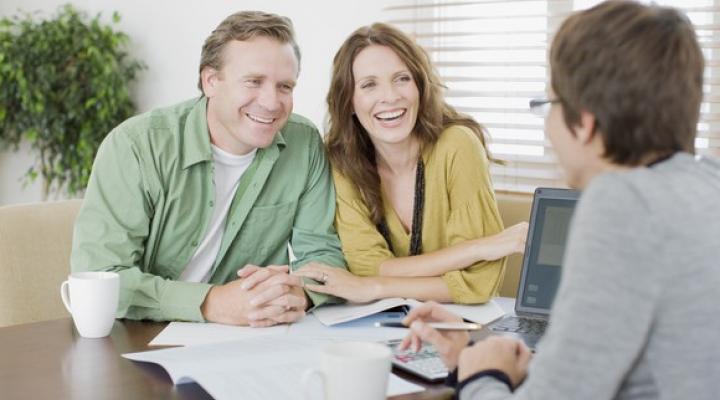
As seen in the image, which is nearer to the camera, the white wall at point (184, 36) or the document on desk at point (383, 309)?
the document on desk at point (383, 309)

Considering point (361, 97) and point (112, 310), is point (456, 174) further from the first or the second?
point (112, 310)

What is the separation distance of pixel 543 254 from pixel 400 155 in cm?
56

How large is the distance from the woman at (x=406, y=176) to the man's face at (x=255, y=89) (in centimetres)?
18

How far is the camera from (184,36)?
401cm

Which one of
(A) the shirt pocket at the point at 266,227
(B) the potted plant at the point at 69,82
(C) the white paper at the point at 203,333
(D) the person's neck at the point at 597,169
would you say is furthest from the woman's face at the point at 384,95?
(B) the potted plant at the point at 69,82

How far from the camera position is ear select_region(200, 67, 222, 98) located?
201cm

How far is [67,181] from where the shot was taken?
14.5ft

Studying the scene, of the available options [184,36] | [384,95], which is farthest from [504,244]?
[184,36]

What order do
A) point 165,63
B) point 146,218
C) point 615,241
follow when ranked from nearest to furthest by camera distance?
point 615,241, point 146,218, point 165,63

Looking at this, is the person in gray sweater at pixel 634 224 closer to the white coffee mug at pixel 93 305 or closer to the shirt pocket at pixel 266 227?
the white coffee mug at pixel 93 305

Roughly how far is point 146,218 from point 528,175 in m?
1.65

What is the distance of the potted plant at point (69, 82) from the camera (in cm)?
413

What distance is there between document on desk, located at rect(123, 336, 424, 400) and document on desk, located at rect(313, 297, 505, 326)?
0.16 m

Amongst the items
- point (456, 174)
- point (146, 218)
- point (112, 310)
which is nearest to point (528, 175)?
point (456, 174)
